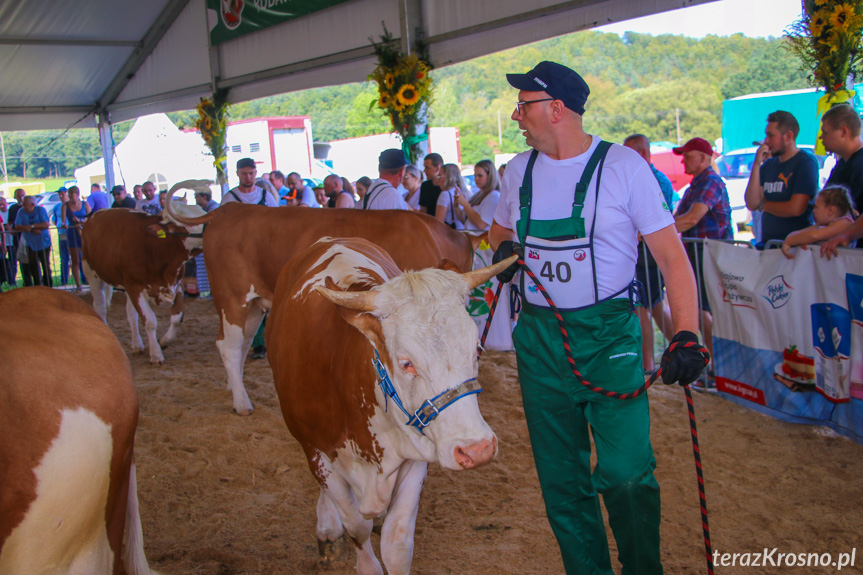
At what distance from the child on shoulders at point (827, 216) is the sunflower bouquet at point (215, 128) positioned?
11587 millimetres

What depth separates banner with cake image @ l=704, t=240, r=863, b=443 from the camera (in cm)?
417

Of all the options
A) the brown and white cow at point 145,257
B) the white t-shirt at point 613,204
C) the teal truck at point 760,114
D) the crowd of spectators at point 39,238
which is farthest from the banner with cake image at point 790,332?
the teal truck at point 760,114

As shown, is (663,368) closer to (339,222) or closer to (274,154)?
(339,222)

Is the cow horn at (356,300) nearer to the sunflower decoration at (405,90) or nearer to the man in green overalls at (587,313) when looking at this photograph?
the man in green overalls at (587,313)

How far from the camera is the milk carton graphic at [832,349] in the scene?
4.18 m

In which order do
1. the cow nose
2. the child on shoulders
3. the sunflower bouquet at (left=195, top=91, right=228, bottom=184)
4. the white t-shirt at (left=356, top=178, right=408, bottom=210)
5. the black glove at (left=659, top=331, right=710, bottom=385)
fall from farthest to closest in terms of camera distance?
the sunflower bouquet at (left=195, top=91, right=228, bottom=184) → the white t-shirt at (left=356, top=178, right=408, bottom=210) → the child on shoulders → the black glove at (left=659, top=331, right=710, bottom=385) → the cow nose

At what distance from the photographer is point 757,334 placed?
4898mm

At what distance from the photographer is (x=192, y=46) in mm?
14875

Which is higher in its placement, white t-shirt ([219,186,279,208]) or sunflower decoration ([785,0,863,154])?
sunflower decoration ([785,0,863,154])

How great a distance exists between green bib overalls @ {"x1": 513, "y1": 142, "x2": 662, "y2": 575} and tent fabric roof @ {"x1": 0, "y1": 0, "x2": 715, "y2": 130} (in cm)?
646

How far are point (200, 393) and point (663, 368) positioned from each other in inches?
195

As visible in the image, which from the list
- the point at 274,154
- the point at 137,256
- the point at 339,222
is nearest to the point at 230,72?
the point at 137,256

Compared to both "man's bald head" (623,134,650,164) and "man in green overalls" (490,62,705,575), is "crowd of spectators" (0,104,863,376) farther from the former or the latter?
"man in green overalls" (490,62,705,575)

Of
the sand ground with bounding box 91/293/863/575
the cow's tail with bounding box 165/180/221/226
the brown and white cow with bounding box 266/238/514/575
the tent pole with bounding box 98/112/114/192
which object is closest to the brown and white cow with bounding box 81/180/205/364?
the cow's tail with bounding box 165/180/221/226
